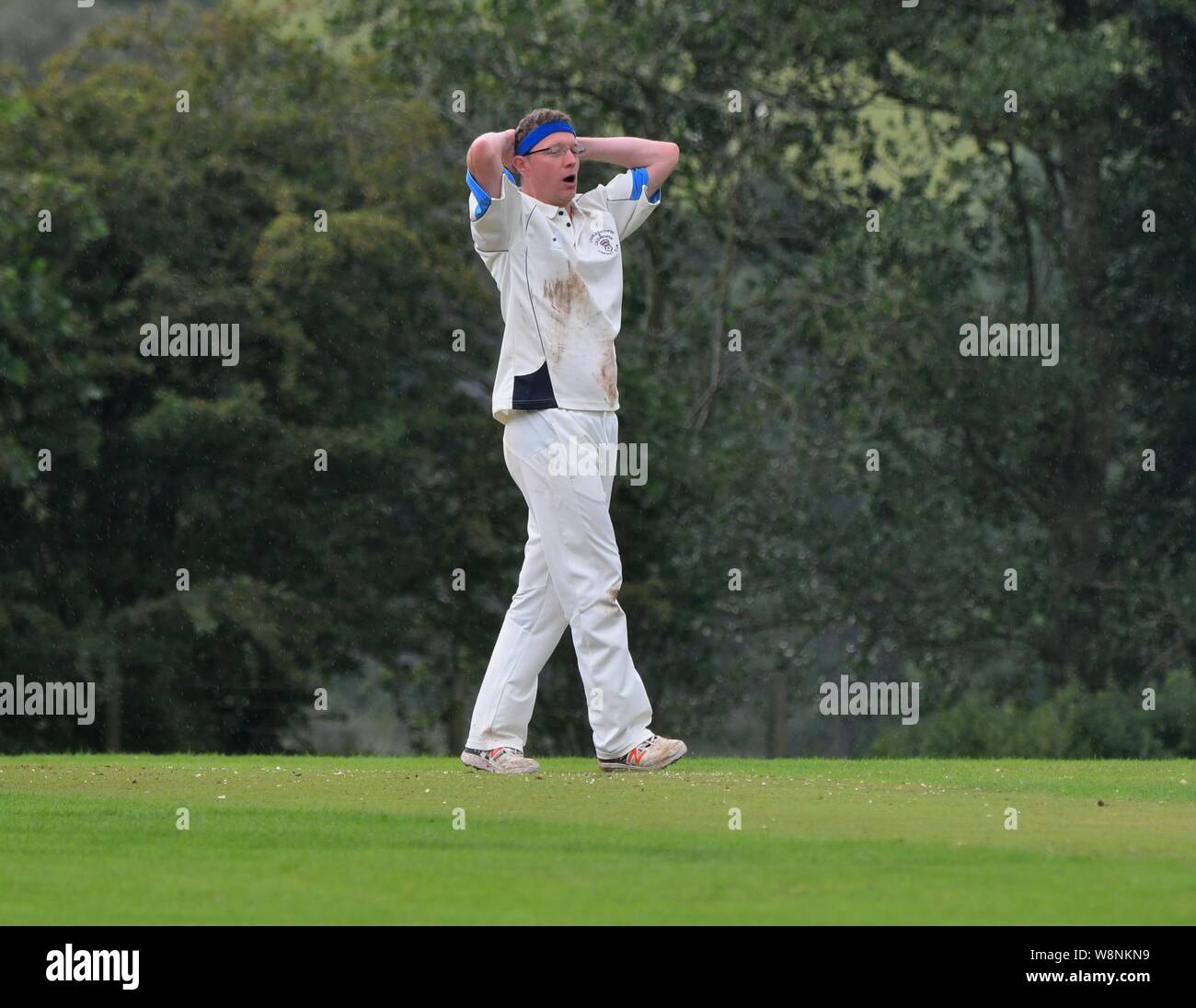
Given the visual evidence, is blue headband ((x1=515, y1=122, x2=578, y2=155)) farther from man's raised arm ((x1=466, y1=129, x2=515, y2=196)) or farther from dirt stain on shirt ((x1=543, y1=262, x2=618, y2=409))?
dirt stain on shirt ((x1=543, y1=262, x2=618, y2=409))

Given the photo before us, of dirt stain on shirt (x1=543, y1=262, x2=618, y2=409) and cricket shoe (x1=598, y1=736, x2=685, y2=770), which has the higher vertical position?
dirt stain on shirt (x1=543, y1=262, x2=618, y2=409)

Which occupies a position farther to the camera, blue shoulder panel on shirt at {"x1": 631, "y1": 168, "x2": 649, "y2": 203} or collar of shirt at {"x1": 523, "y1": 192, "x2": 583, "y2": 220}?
blue shoulder panel on shirt at {"x1": 631, "y1": 168, "x2": 649, "y2": 203}

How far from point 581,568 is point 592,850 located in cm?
243

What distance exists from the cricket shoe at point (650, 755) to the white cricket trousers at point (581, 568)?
4 cm

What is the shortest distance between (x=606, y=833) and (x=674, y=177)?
19.8 metres

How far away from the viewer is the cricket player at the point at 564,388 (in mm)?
8984

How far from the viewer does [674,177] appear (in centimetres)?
2619

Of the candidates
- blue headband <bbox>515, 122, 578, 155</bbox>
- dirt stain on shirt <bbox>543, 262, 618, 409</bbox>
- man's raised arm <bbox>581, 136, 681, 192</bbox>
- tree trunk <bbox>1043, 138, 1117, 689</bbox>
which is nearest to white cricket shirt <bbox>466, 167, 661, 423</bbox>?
dirt stain on shirt <bbox>543, 262, 618, 409</bbox>

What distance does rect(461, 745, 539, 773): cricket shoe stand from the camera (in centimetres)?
931

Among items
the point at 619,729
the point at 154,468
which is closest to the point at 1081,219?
the point at 154,468

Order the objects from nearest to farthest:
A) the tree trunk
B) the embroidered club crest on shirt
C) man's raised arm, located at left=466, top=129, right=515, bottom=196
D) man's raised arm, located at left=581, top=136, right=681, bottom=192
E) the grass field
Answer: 1. the grass field
2. man's raised arm, located at left=466, top=129, right=515, bottom=196
3. the embroidered club crest on shirt
4. man's raised arm, located at left=581, top=136, right=681, bottom=192
5. the tree trunk

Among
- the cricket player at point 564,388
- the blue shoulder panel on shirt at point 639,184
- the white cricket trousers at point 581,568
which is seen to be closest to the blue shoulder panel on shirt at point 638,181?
the blue shoulder panel on shirt at point 639,184

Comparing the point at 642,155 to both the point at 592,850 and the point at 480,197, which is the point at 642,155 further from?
the point at 592,850
